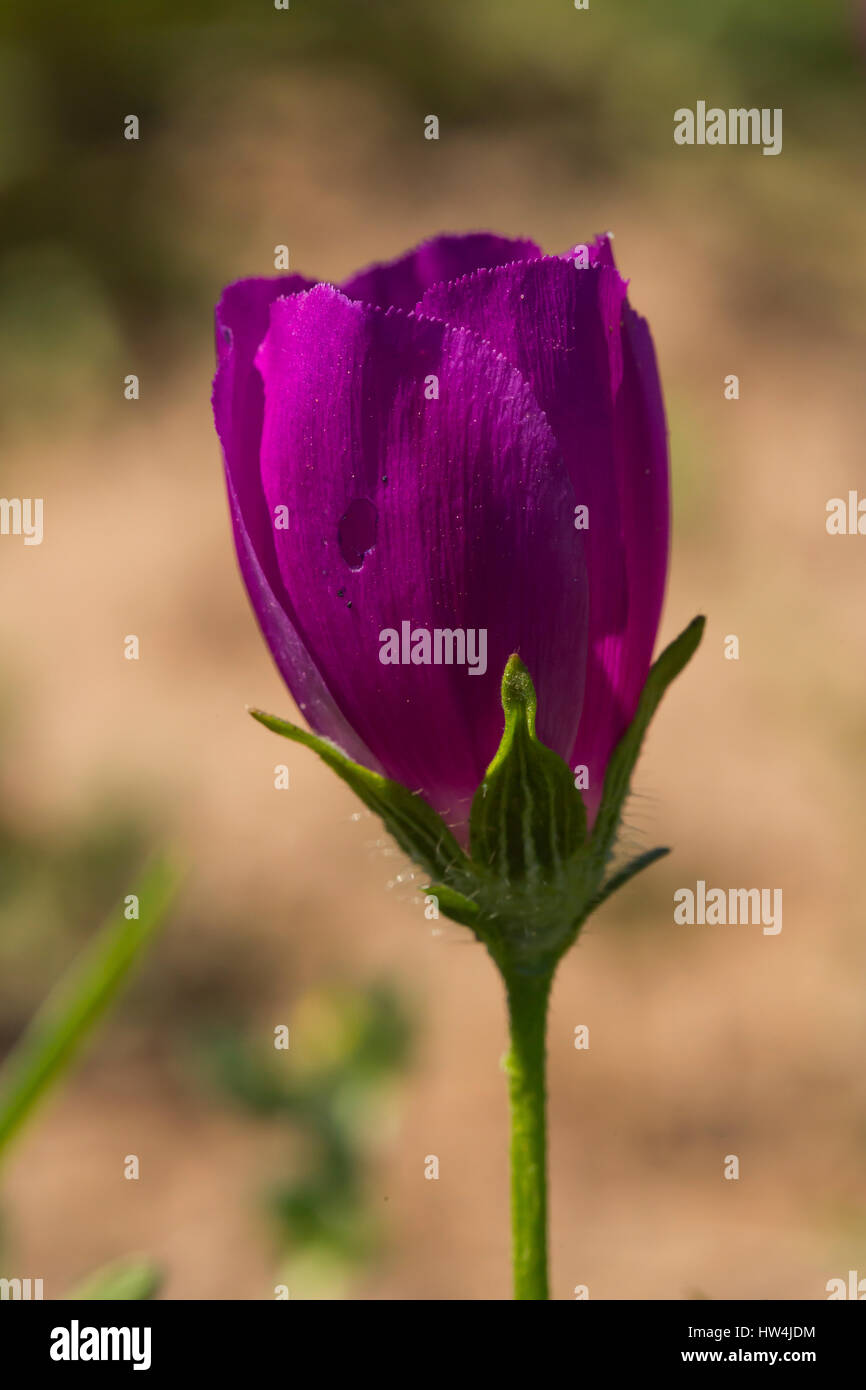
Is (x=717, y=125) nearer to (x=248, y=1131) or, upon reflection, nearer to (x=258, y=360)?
(x=248, y=1131)

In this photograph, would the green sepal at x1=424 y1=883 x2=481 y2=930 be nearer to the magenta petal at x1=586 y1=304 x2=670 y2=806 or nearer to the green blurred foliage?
the magenta petal at x1=586 y1=304 x2=670 y2=806

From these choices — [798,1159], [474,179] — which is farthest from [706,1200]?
[474,179]

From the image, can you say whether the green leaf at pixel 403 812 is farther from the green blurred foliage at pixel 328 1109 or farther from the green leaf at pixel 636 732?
the green blurred foliage at pixel 328 1109

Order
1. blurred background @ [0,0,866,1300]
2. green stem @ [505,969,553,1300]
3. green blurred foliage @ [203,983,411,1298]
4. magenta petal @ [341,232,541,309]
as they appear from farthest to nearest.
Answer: blurred background @ [0,0,866,1300] < green blurred foliage @ [203,983,411,1298] < magenta petal @ [341,232,541,309] < green stem @ [505,969,553,1300]

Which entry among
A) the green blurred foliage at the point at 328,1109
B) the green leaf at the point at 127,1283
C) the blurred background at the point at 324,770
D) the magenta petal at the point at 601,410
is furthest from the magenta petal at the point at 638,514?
the green blurred foliage at the point at 328,1109

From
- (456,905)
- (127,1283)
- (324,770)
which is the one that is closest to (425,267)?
(456,905)

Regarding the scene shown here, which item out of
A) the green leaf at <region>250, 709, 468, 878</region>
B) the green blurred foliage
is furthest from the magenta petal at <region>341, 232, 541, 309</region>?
the green blurred foliage
